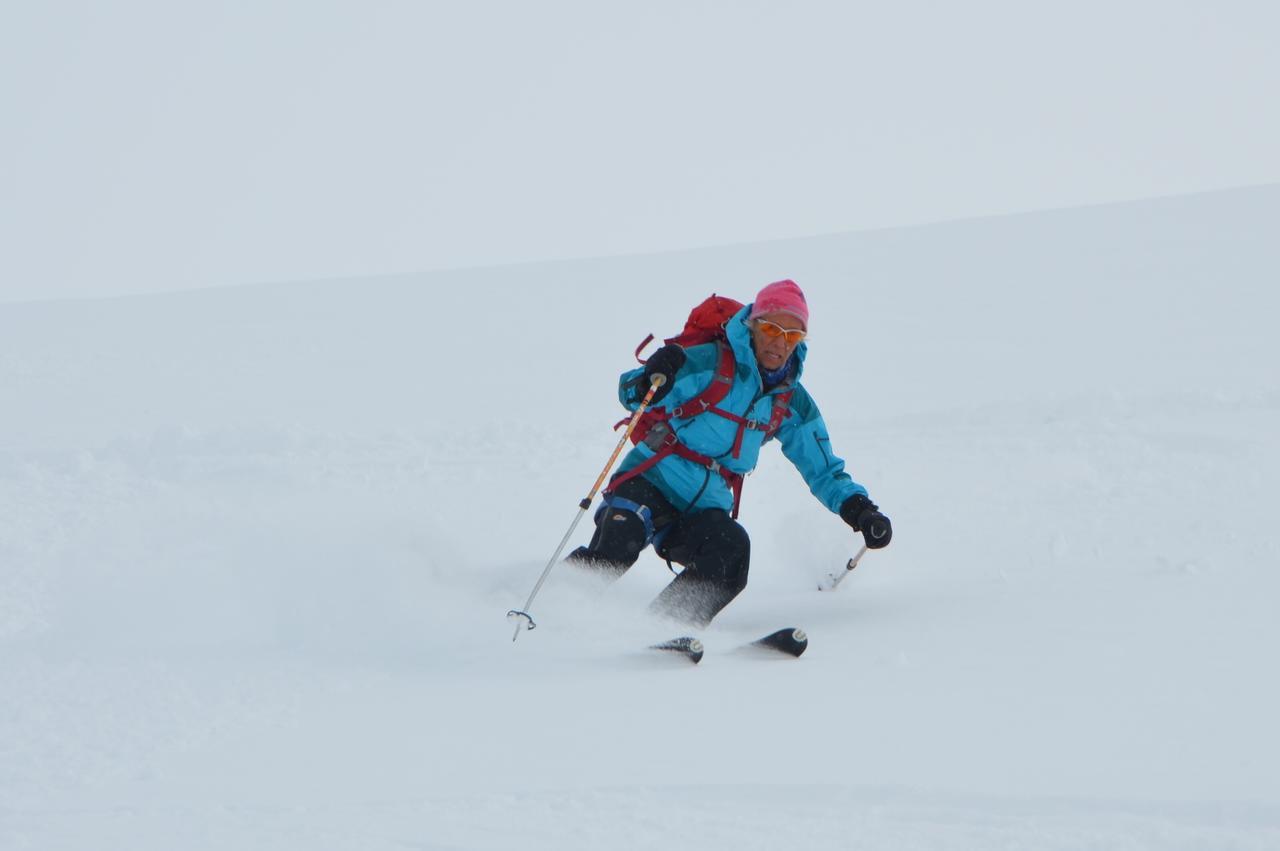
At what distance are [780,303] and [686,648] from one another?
5.20 ft

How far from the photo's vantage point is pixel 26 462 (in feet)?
25.4

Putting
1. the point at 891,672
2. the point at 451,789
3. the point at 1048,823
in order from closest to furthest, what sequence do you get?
the point at 1048,823
the point at 451,789
the point at 891,672

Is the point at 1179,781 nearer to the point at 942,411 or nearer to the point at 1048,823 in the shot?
the point at 1048,823

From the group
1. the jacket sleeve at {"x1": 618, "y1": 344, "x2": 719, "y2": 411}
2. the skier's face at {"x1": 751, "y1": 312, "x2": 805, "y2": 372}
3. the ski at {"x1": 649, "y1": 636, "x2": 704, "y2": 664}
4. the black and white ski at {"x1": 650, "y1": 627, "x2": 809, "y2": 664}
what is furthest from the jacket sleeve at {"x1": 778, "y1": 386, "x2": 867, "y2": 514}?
the ski at {"x1": 649, "y1": 636, "x2": 704, "y2": 664}

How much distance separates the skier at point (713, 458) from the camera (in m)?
4.71

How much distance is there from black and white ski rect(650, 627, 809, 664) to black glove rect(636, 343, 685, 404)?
3.91ft

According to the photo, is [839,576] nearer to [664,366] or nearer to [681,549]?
[681,549]

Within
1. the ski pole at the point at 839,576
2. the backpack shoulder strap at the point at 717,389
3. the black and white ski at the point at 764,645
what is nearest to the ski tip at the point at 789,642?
the black and white ski at the point at 764,645

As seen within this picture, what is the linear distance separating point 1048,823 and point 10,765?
2445 mm

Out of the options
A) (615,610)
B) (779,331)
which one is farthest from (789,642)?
(779,331)

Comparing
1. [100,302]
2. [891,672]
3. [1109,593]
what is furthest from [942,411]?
[100,302]

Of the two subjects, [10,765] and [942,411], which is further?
[942,411]

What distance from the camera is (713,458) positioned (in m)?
5.00

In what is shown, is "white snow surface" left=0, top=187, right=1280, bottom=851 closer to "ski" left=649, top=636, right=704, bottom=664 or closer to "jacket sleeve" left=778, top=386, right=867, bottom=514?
"ski" left=649, top=636, right=704, bottom=664
